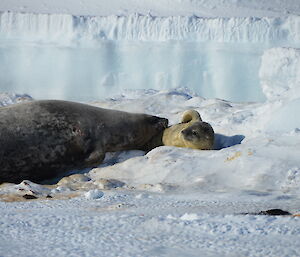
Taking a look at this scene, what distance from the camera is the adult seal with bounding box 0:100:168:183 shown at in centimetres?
411

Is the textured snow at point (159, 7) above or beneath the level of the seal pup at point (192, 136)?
above

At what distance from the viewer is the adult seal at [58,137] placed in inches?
162

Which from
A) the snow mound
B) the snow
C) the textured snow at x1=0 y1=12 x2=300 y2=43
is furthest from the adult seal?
the textured snow at x1=0 y1=12 x2=300 y2=43

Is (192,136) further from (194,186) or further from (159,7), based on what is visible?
(159,7)

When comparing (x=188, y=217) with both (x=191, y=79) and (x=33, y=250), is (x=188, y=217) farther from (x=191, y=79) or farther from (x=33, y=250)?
(x=191, y=79)

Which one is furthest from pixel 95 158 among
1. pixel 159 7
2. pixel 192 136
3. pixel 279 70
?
pixel 159 7

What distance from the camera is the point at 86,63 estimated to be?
16.1 meters

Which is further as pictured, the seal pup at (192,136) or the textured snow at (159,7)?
the textured snow at (159,7)

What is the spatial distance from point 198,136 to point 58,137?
1394 mm

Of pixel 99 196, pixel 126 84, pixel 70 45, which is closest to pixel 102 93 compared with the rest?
pixel 126 84

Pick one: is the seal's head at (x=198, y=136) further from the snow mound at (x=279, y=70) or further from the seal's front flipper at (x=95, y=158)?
the snow mound at (x=279, y=70)

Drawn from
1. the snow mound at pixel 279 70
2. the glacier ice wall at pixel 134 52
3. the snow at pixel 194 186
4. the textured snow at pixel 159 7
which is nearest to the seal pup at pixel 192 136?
the snow at pixel 194 186

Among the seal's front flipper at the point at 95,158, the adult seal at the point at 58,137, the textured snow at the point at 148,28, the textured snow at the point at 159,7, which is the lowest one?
the seal's front flipper at the point at 95,158

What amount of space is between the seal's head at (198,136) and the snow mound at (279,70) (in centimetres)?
827
